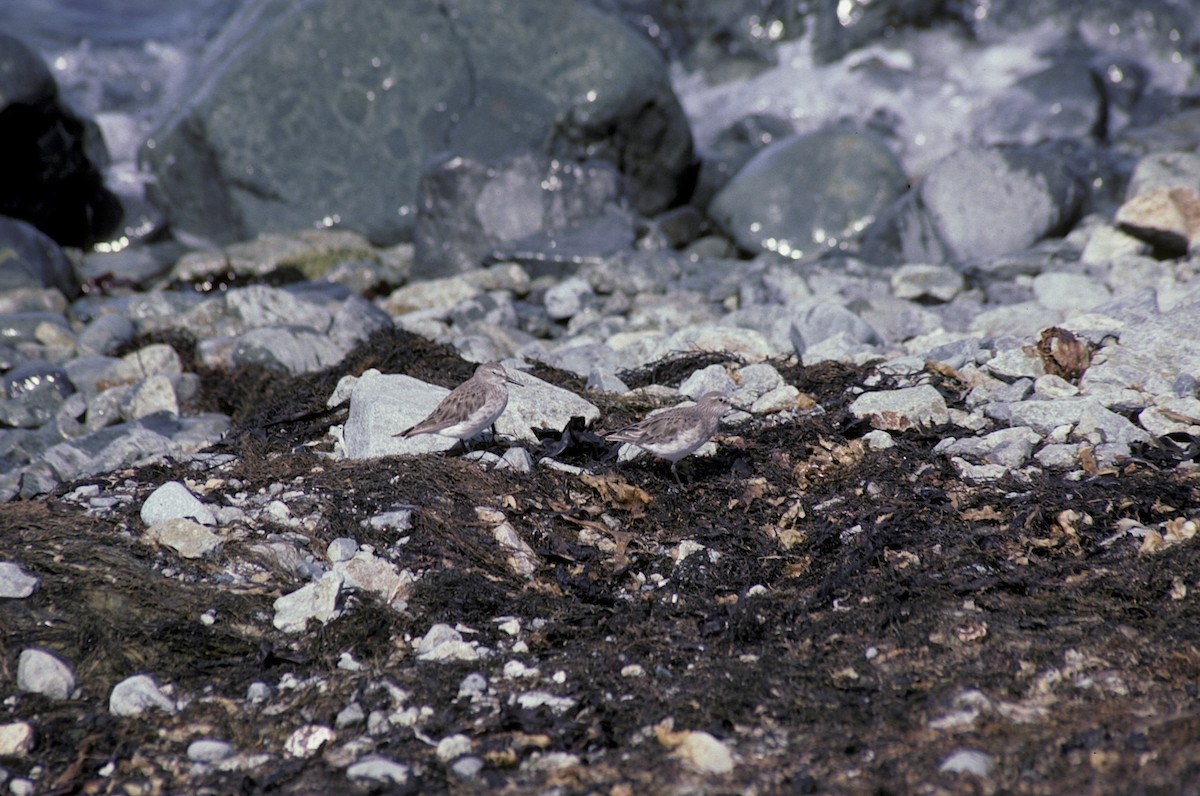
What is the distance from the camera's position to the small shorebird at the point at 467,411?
6016 millimetres

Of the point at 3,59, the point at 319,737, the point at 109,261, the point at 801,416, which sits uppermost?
the point at 319,737

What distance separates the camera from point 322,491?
571cm

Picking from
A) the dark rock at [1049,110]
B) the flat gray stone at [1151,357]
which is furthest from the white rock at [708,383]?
the dark rock at [1049,110]

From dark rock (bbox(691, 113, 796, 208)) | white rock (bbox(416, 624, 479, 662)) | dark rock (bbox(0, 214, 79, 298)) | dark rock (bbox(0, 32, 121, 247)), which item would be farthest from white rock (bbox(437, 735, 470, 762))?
dark rock (bbox(0, 32, 121, 247))

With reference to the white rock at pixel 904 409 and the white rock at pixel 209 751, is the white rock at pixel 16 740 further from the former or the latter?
the white rock at pixel 904 409

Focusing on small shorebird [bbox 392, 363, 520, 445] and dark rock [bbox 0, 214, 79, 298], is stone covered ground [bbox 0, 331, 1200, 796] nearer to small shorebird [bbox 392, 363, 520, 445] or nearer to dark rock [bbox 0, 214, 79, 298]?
small shorebird [bbox 392, 363, 520, 445]

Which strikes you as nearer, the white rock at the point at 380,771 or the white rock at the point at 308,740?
the white rock at the point at 380,771

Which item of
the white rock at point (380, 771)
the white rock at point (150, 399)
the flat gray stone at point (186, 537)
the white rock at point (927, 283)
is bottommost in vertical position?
the white rock at point (150, 399)

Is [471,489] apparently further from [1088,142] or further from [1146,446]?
[1088,142]

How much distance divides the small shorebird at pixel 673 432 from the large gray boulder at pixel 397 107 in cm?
989

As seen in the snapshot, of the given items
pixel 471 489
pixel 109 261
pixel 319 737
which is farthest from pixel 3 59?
pixel 319 737

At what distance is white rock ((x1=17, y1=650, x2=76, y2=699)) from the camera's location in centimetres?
428

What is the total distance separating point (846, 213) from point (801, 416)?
25.3 ft

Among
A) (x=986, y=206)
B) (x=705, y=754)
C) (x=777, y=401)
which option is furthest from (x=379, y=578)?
(x=986, y=206)
